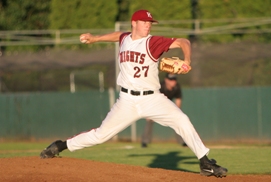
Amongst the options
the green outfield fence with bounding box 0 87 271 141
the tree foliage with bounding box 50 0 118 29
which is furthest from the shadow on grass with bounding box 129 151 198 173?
the tree foliage with bounding box 50 0 118 29

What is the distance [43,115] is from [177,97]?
19.5 feet

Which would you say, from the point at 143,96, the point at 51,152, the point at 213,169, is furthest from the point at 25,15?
the point at 213,169

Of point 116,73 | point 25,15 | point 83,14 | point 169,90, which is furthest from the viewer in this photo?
point 25,15

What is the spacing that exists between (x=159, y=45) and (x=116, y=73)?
11.0 metres

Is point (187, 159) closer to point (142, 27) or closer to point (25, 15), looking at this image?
point (142, 27)

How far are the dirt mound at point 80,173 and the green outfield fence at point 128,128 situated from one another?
8.96m

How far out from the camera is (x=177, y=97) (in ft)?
47.7

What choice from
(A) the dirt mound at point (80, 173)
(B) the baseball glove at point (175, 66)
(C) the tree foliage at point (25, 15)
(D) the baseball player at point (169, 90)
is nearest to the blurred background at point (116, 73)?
(C) the tree foliage at point (25, 15)

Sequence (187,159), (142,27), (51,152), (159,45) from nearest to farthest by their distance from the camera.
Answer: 1. (159,45)
2. (142,27)
3. (51,152)
4. (187,159)

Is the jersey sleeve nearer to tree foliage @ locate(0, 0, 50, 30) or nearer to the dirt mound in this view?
the dirt mound

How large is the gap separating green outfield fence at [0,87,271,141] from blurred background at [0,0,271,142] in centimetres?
3

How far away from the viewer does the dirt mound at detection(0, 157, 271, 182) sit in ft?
24.0

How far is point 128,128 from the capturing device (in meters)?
18.4

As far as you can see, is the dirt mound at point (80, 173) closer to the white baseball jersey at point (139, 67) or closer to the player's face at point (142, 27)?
the white baseball jersey at point (139, 67)
